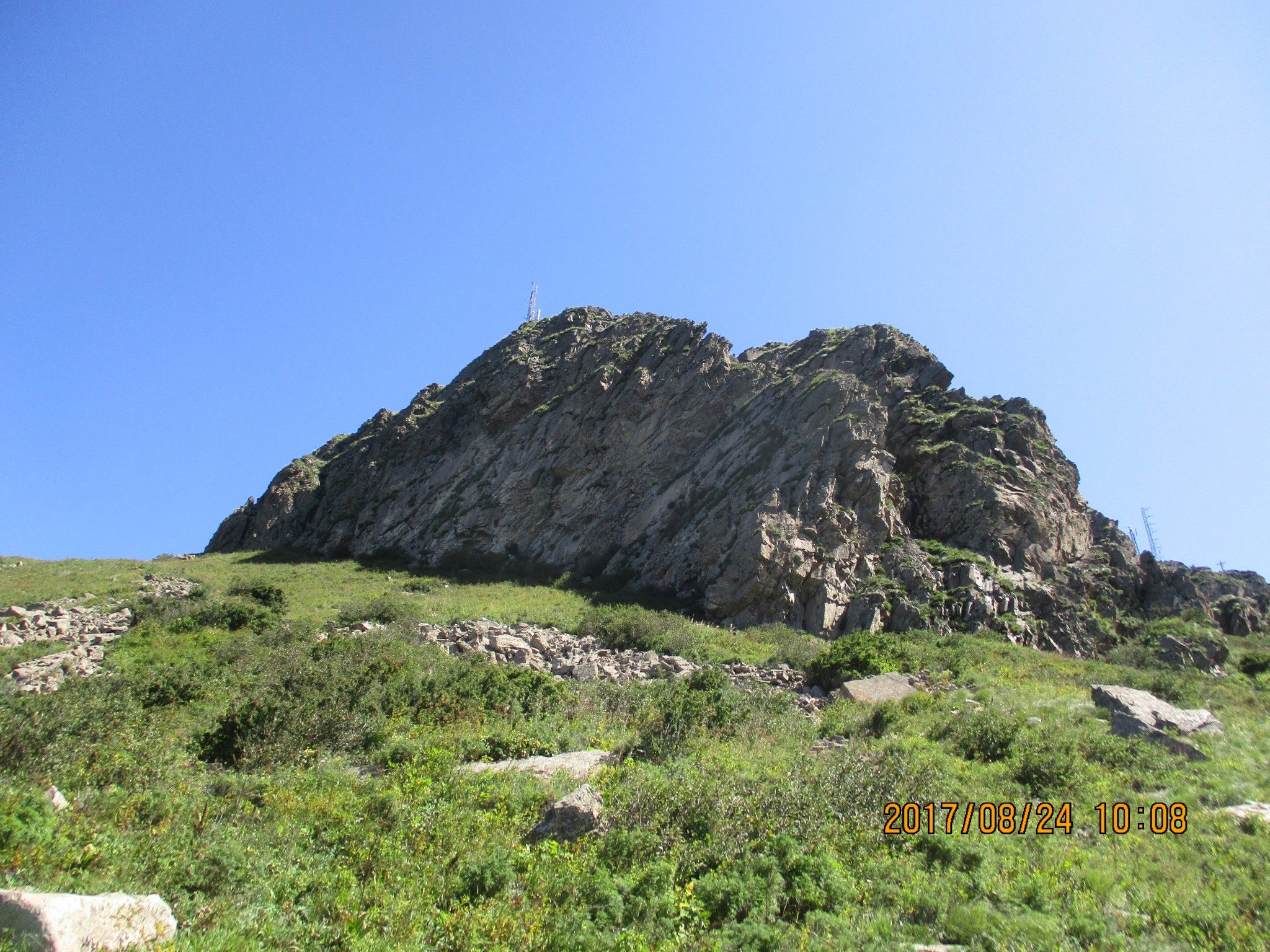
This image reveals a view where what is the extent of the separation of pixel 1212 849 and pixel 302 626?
1852cm

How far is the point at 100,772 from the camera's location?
23.8ft

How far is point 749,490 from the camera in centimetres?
3253

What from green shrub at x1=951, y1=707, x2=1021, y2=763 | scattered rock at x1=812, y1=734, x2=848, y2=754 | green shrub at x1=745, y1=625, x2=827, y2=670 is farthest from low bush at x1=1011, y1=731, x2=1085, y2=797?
green shrub at x1=745, y1=625, x2=827, y2=670

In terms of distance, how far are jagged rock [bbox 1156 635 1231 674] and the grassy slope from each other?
10.0 m

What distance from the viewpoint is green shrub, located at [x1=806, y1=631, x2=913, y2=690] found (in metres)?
15.6

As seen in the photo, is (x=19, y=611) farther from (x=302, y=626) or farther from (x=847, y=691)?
(x=847, y=691)

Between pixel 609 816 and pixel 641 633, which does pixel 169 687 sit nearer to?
pixel 609 816

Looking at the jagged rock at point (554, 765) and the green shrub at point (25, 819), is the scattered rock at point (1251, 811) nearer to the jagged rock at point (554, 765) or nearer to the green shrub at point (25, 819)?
the jagged rock at point (554, 765)

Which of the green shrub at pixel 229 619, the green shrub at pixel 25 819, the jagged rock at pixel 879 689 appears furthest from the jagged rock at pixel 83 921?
the green shrub at pixel 229 619

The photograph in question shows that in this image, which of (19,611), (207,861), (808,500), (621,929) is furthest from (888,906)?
(808,500)

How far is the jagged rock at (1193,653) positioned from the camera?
69.5 ft

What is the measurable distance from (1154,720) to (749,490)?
74.1 ft

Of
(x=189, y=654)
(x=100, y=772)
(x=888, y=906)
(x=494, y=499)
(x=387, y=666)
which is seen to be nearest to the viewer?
(x=888, y=906)

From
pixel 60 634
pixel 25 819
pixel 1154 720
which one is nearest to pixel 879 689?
pixel 1154 720
